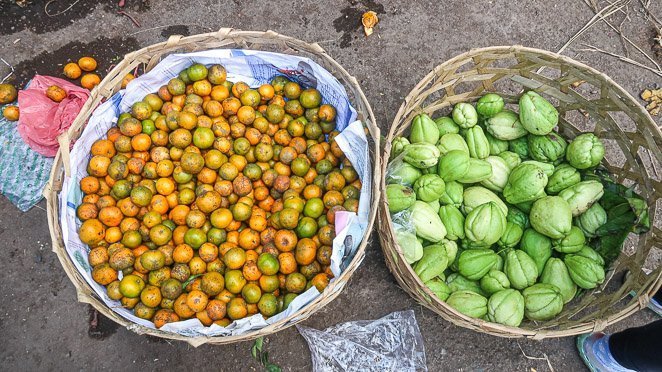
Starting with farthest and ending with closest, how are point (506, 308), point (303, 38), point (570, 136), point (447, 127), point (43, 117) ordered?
point (303, 38)
point (43, 117)
point (570, 136)
point (447, 127)
point (506, 308)

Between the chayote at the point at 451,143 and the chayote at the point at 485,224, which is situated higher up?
the chayote at the point at 451,143

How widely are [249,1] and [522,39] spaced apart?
2.09m

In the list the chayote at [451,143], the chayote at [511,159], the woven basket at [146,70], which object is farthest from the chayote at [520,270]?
the woven basket at [146,70]

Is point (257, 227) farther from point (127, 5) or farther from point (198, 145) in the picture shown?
point (127, 5)

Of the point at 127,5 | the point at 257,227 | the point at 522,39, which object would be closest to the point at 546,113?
the point at 522,39

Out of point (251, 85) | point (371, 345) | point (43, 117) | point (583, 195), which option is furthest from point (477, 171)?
point (43, 117)

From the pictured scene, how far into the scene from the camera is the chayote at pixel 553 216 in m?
2.35

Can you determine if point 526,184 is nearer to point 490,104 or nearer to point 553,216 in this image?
point 553,216

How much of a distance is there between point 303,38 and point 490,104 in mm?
1519

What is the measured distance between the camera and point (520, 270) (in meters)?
2.43

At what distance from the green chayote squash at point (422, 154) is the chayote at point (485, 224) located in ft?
1.11

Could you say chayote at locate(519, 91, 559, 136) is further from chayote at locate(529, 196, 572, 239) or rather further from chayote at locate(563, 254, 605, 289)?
chayote at locate(563, 254, 605, 289)

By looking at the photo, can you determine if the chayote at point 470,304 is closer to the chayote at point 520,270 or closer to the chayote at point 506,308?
the chayote at point 506,308

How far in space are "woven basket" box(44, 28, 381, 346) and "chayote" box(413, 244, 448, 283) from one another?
1.26ft
